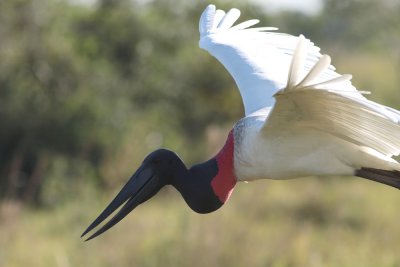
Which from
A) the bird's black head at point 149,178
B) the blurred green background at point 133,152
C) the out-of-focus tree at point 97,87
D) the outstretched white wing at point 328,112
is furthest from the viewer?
the out-of-focus tree at point 97,87

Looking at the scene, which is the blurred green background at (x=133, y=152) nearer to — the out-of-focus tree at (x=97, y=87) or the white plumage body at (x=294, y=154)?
the out-of-focus tree at (x=97, y=87)

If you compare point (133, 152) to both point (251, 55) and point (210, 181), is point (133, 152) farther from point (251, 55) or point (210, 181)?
point (210, 181)

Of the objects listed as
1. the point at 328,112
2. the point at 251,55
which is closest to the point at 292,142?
the point at 328,112

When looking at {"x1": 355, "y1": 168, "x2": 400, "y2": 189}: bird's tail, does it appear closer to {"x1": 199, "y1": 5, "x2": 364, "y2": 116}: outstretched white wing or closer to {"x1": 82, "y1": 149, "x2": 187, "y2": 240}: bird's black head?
{"x1": 199, "y1": 5, "x2": 364, "y2": 116}: outstretched white wing

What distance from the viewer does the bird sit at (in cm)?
522

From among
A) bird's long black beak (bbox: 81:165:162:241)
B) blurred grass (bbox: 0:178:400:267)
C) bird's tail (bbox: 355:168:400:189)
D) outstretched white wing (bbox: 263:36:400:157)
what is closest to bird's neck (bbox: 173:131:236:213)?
bird's long black beak (bbox: 81:165:162:241)

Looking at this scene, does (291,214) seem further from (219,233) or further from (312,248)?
(219,233)

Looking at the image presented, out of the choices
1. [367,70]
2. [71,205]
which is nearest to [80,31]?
[71,205]

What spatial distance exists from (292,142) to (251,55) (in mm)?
1477

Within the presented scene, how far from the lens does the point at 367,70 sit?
30.9 metres

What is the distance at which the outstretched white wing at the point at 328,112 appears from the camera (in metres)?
5.03

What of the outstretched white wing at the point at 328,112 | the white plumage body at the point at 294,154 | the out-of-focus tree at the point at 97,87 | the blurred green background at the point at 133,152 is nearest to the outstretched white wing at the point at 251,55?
the white plumage body at the point at 294,154

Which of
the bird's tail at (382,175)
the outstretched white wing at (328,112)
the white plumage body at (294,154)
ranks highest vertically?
the outstretched white wing at (328,112)

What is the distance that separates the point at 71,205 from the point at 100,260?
15.3 feet
